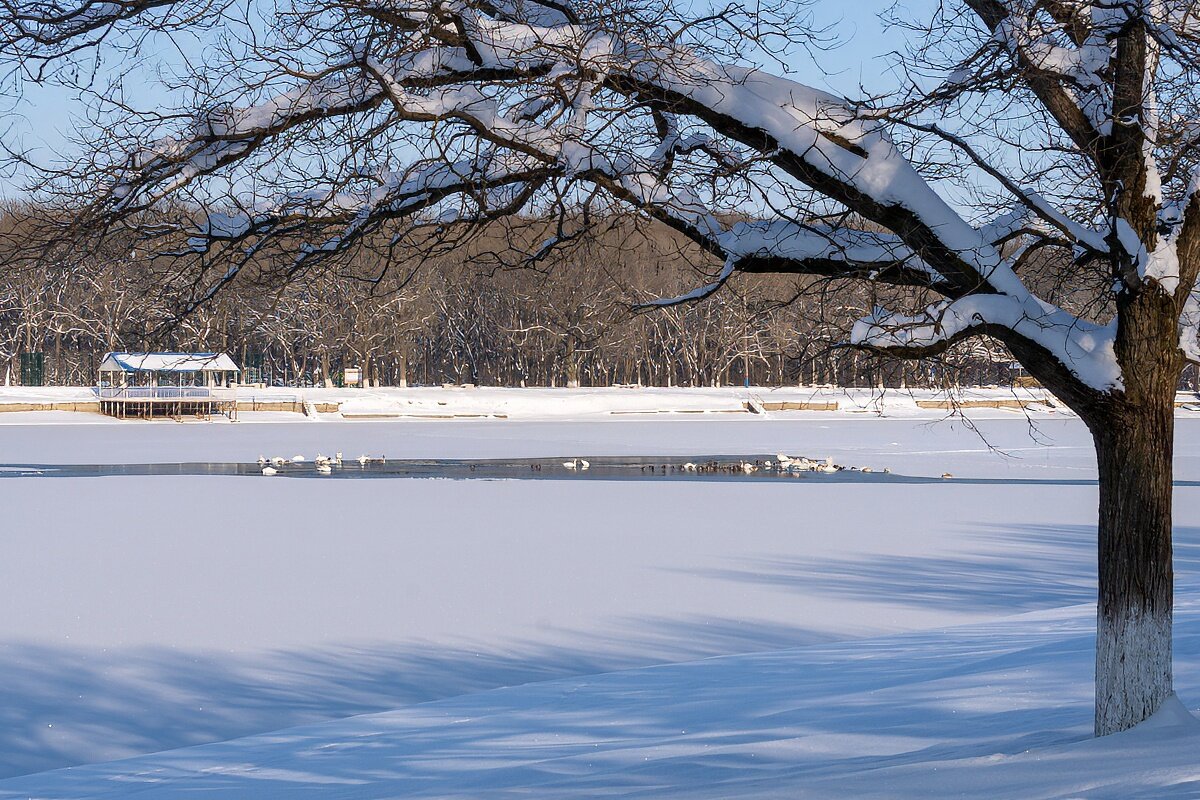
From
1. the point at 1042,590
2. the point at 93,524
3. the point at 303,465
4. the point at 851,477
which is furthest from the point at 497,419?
the point at 1042,590

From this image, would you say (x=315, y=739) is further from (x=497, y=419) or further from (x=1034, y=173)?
(x=497, y=419)

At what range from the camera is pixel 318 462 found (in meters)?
35.1

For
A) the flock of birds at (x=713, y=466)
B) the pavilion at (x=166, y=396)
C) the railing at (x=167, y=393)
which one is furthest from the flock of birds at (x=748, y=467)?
the railing at (x=167, y=393)

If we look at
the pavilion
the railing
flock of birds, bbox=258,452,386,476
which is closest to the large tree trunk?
flock of birds, bbox=258,452,386,476

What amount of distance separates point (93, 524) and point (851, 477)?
58.6ft

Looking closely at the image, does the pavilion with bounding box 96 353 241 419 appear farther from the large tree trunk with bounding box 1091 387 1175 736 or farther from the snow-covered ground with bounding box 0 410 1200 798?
the large tree trunk with bounding box 1091 387 1175 736

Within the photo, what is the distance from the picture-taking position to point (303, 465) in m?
35.1

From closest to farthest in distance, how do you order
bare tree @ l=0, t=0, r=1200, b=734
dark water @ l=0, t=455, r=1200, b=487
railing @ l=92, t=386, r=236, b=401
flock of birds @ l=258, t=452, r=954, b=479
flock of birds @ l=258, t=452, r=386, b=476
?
bare tree @ l=0, t=0, r=1200, b=734
dark water @ l=0, t=455, r=1200, b=487
flock of birds @ l=258, t=452, r=386, b=476
flock of birds @ l=258, t=452, r=954, b=479
railing @ l=92, t=386, r=236, b=401

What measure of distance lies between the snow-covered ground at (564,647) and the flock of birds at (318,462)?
799 centimetres

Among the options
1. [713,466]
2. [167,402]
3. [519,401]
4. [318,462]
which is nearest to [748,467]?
[713,466]

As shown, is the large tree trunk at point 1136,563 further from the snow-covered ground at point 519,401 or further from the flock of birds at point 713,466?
the snow-covered ground at point 519,401

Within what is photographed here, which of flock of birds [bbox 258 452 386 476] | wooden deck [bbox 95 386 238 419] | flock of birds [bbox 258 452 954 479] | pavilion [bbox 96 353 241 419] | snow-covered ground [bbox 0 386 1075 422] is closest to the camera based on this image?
flock of birds [bbox 258 452 386 476]

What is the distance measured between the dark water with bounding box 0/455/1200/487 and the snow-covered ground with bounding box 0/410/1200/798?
18.2 feet

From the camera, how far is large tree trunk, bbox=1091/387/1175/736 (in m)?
6.17
